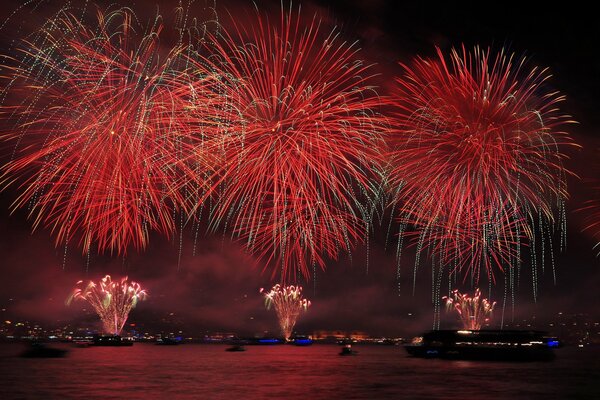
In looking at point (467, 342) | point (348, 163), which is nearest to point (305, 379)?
point (348, 163)

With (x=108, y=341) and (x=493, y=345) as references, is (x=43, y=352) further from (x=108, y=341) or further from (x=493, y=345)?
(x=493, y=345)

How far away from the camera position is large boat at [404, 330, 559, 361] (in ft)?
385

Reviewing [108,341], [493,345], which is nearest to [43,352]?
[108,341]

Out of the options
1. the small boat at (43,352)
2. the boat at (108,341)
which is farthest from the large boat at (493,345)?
the boat at (108,341)

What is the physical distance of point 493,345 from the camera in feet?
394

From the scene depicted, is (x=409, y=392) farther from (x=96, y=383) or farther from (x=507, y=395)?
(x=96, y=383)

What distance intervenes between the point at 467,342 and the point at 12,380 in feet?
269

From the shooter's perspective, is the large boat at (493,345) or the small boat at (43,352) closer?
the large boat at (493,345)

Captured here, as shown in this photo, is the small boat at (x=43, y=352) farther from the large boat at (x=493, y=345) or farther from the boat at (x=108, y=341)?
the large boat at (x=493, y=345)

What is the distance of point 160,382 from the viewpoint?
200 feet

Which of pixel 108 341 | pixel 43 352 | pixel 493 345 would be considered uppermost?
pixel 108 341

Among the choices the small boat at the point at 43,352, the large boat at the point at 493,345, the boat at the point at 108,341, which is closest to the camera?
the large boat at the point at 493,345

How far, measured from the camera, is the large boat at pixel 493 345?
118 metres

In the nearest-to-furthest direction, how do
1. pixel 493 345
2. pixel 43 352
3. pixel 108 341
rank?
pixel 493 345, pixel 43 352, pixel 108 341
